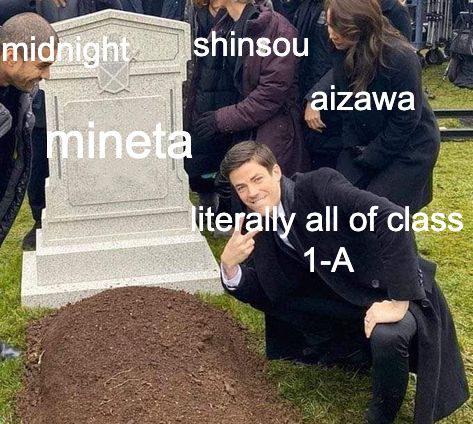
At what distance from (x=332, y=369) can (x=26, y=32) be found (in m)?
2.09

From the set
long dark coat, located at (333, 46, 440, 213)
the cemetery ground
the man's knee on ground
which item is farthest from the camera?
long dark coat, located at (333, 46, 440, 213)

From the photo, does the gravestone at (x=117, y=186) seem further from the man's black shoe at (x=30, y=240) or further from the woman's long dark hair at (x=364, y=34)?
the woman's long dark hair at (x=364, y=34)

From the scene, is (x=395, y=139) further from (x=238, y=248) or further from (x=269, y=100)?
(x=238, y=248)

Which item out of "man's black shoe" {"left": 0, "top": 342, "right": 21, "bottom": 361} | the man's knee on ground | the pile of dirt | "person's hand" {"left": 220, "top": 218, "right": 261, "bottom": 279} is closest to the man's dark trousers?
the man's knee on ground

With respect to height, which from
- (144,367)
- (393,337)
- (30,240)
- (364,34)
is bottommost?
(30,240)

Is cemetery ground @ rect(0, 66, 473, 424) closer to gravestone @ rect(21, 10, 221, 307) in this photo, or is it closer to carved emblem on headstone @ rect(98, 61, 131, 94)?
gravestone @ rect(21, 10, 221, 307)

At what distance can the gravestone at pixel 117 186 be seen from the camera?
4.64 meters

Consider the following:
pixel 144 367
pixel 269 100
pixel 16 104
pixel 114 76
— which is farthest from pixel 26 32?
pixel 269 100

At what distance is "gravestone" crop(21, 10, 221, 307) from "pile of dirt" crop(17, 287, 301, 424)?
0.53 m

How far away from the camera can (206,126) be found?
17.3 ft

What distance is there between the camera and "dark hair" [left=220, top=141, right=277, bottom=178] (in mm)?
3416

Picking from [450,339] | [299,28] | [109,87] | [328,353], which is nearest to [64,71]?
[109,87]

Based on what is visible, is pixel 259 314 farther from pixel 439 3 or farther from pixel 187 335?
pixel 439 3

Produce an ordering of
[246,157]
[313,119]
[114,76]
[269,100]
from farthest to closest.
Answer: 1. [269,100]
2. [313,119]
3. [114,76]
4. [246,157]
